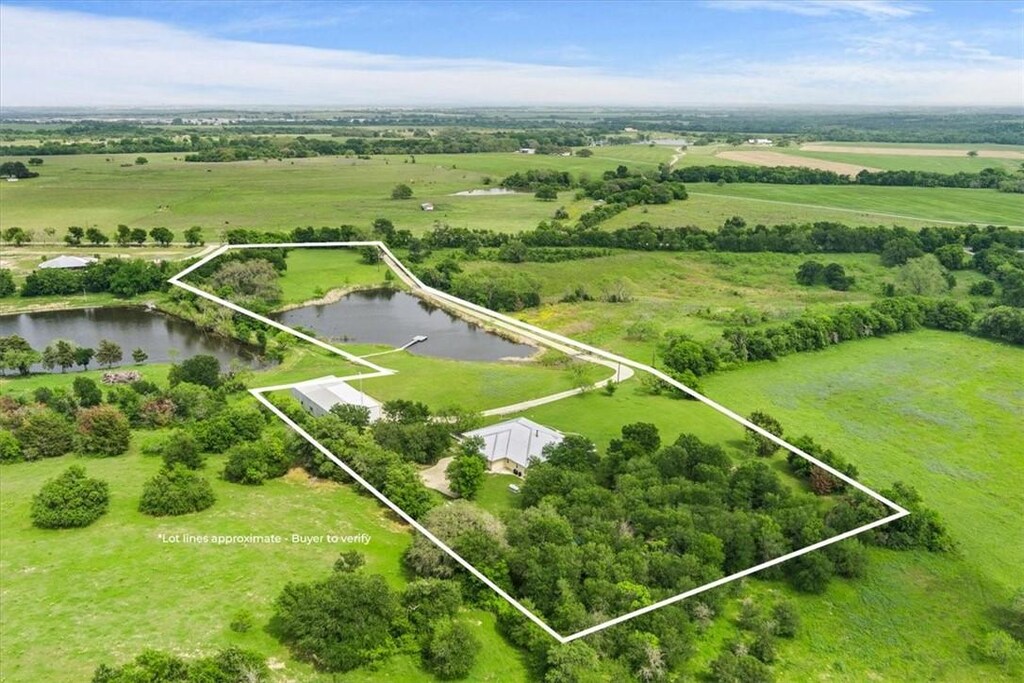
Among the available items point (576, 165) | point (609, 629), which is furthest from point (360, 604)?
point (576, 165)

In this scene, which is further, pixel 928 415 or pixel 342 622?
pixel 928 415

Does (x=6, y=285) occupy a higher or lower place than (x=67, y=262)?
lower

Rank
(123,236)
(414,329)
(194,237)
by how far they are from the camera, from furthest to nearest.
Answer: (123,236) < (194,237) < (414,329)

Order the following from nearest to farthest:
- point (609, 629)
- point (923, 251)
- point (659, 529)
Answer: point (609, 629), point (659, 529), point (923, 251)

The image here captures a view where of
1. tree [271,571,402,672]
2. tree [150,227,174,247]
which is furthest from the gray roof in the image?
tree [150,227,174,247]

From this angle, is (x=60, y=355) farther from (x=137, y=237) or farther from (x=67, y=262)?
(x=137, y=237)

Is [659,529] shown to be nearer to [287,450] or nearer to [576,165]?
[287,450]

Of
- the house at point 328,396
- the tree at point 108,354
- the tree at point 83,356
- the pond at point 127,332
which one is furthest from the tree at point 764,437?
the tree at point 83,356

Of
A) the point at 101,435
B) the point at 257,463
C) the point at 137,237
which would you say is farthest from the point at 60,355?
the point at 137,237
